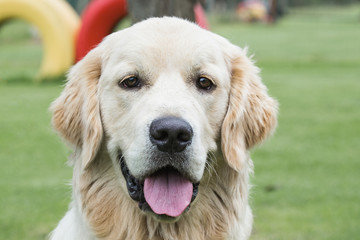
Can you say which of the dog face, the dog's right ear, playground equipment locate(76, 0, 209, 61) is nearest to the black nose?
the dog face

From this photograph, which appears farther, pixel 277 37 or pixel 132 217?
pixel 277 37

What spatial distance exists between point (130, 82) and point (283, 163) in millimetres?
5455

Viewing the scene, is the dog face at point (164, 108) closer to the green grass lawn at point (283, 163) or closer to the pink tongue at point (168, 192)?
the pink tongue at point (168, 192)

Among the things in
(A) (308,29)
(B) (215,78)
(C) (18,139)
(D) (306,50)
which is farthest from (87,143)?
(A) (308,29)

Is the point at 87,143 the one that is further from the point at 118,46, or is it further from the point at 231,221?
the point at 231,221

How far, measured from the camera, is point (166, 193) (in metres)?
3.79

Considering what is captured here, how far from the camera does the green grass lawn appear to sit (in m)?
6.79

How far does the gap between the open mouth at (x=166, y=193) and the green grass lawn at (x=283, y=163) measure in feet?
4.09

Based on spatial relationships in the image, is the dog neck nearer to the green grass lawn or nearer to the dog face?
the dog face

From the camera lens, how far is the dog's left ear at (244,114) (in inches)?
160

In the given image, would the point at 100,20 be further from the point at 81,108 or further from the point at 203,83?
the point at 203,83

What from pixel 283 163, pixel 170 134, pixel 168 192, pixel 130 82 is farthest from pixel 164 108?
pixel 283 163

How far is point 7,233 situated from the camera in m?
6.51

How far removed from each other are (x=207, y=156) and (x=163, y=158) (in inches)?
19.3
